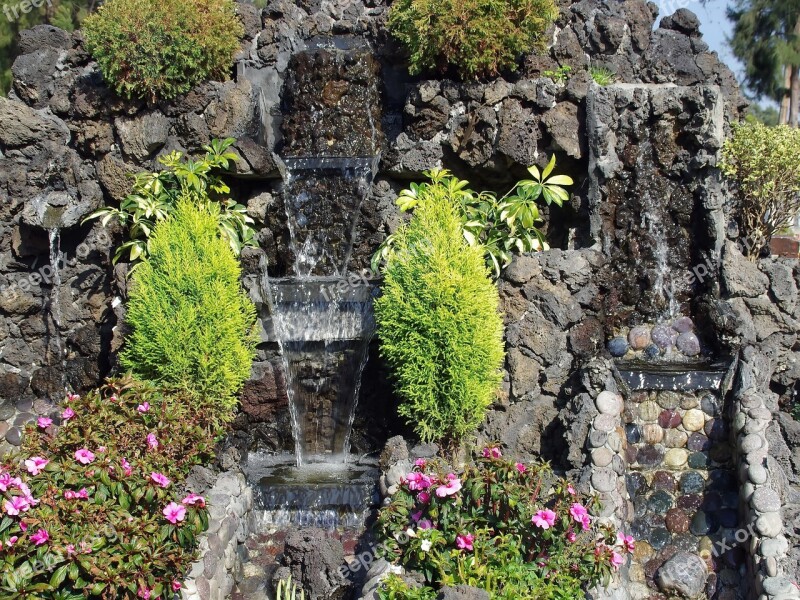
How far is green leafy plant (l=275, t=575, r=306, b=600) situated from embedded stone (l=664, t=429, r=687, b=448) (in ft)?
12.9

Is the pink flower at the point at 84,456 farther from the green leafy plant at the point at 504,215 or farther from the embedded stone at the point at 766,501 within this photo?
the embedded stone at the point at 766,501

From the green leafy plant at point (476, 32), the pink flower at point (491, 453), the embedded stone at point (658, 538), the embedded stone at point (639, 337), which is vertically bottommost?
the embedded stone at point (658, 538)

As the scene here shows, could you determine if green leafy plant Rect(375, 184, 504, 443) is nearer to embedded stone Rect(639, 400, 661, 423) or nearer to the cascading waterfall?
the cascading waterfall

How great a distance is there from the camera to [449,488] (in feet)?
22.8

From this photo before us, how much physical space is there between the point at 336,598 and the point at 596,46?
7.65 meters

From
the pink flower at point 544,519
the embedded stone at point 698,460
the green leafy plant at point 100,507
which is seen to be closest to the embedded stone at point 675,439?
the embedded stone at point 698,460

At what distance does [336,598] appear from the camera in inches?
309

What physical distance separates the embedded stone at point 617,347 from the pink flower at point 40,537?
621 centimetres

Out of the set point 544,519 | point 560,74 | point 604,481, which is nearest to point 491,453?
point 544,519

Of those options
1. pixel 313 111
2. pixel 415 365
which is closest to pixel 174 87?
pixel 313 111

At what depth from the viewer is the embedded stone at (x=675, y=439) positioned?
922 centimetres

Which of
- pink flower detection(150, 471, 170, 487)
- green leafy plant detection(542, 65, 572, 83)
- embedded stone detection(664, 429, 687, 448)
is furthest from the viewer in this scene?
green leafy plant detection(542, 65, 572, 83)

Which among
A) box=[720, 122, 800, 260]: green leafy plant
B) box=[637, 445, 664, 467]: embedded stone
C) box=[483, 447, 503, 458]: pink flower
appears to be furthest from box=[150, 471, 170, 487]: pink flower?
box=[720, 122, 800, 260]: green leafy plant

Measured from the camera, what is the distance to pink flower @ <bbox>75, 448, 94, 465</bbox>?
22.8ft
